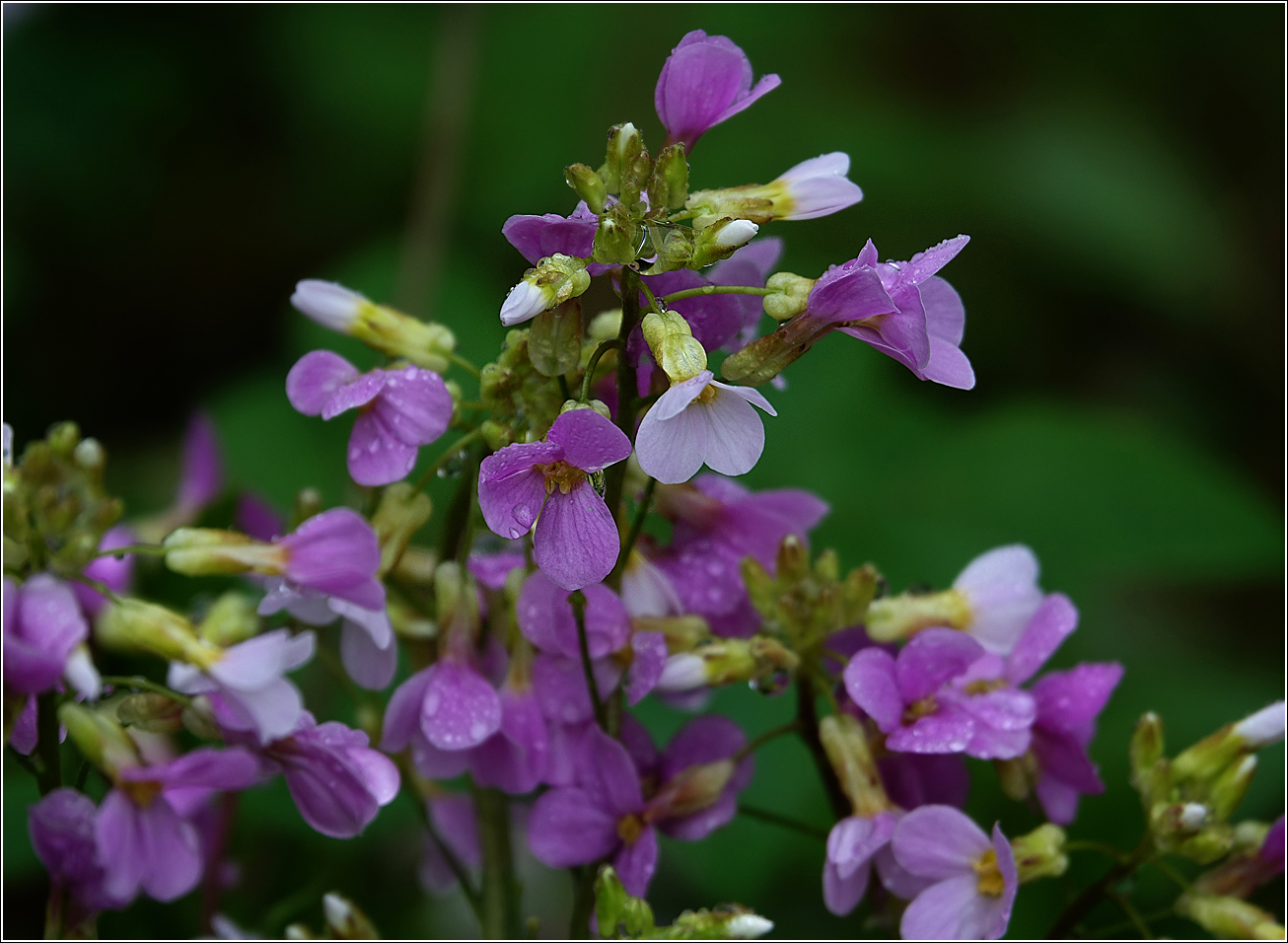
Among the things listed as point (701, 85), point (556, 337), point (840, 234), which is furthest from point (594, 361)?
point (840, 234)

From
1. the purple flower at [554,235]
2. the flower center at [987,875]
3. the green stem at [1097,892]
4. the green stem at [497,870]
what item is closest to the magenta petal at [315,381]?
the purple flower at [554,235]

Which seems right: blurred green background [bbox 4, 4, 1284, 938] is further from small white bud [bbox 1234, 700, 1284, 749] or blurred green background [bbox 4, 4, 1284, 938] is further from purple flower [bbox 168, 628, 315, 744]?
purple flower [bbox 168, 628, 315, 744]

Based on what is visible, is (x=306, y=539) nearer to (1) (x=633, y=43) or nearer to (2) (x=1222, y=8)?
(1) (x=633, y=43)

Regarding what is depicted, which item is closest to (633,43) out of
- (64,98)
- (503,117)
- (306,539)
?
(503,117)

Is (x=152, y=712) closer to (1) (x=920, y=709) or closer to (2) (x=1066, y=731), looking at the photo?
(1) (x=920, y=709)

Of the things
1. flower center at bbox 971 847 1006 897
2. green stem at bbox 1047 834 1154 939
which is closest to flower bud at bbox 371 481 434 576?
flower center at bbox 971 847 1006 897

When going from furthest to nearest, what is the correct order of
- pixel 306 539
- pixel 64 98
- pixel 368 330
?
pixel 64 98 → pixel 368 330 → pixel 306 539

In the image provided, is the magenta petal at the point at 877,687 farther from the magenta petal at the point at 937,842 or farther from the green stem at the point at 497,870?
the green stem at the point at 497,870
